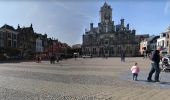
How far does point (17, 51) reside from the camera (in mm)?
93938

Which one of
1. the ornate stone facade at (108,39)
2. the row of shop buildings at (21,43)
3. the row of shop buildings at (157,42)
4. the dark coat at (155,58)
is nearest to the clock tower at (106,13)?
the ornate stone facade at (108,39)

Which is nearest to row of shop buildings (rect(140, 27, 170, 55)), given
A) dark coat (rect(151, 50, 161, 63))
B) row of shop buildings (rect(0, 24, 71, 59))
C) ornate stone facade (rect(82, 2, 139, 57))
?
ornate stone facade (rect(82, 2, 139, 57))

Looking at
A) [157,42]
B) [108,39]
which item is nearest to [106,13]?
[108,39]

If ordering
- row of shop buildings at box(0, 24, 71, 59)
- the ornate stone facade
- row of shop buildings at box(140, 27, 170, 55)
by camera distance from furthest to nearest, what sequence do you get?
1. the ornate stone facade
2. row of shop buildings at box(140, 27, 170, 55)
3. row of shop buildings at box(0, 24, 71, 59)

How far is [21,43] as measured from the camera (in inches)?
4067

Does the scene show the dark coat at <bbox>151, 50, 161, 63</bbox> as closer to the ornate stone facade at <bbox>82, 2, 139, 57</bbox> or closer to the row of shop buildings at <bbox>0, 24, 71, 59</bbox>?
the row of shop buildings at <bbox>0, 24, 71, 59</bbox>

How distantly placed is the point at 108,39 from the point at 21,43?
190 ft

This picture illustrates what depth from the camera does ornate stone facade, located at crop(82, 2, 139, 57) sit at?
14562cm

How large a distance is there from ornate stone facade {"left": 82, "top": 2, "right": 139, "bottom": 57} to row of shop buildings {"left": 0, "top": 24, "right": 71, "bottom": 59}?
1035 inches

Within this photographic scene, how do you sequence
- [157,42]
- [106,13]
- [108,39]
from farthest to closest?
[106,13]
[108,39]
[157,42]

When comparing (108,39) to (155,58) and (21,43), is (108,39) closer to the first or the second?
(21,43)

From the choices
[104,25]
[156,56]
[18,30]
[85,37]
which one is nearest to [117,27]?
[104,25]

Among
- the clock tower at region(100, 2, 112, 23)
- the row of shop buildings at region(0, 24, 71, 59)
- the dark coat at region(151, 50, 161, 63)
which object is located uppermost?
the clock tower at region(100, 2, 112, 23)

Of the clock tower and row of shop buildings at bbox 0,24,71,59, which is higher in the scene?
the clock tower
